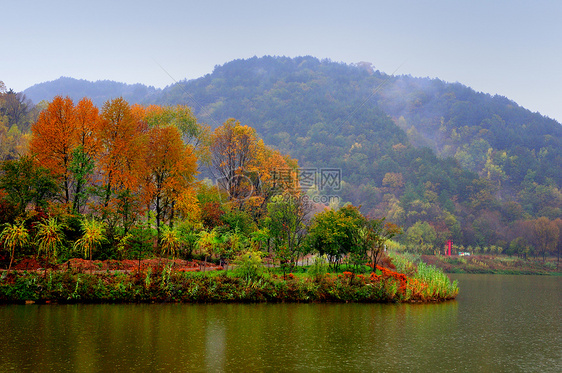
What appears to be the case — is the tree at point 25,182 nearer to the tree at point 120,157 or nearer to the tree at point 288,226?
the tree at point 120,157

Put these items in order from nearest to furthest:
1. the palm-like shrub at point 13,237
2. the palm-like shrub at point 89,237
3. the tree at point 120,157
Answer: the palm-like shrub at point 13,237
the palm-like shrub at point 89,237
the tree at point 120,157

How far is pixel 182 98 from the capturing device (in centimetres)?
19238

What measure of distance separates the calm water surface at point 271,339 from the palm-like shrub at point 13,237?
5.47 metres

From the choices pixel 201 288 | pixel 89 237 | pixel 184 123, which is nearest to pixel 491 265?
pixel 184 123

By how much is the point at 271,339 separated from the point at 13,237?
17355mm

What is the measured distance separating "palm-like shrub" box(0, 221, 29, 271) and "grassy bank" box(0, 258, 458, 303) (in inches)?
107

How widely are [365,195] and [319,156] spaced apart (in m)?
29.1

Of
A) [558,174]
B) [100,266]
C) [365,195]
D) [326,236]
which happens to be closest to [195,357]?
[100,266]

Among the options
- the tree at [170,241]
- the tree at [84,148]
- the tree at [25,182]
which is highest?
the tree at [84,148]

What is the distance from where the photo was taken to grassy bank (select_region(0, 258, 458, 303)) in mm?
25094

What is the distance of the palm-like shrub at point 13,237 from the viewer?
27.6 meters

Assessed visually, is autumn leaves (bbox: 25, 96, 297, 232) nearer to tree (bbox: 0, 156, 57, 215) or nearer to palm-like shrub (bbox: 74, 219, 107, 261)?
tree (bbox: 0, 156, 57, 215)

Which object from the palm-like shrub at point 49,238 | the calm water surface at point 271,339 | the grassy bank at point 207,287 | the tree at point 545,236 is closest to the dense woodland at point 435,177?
the tree at point 545,236

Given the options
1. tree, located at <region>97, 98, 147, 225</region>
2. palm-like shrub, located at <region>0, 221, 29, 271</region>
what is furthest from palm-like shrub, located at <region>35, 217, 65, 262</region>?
tree, located at <region>97, 98, 147, 225</region>
